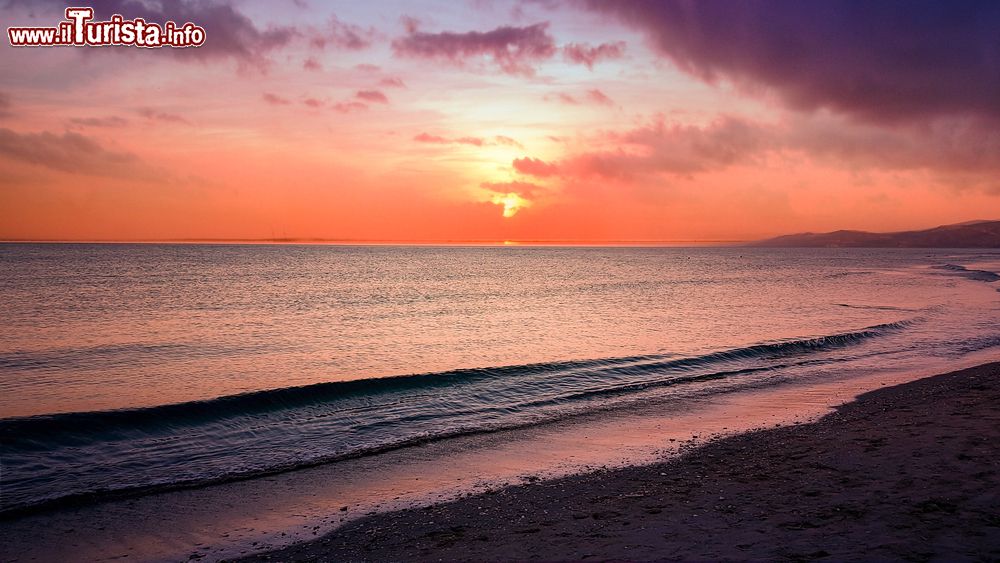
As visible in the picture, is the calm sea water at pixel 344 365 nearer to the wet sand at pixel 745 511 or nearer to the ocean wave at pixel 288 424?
the ocean wave at pixel 288 424

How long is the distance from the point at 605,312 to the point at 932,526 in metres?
37.6

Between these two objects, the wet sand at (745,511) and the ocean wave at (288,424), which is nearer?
the wet sand at (745,511)

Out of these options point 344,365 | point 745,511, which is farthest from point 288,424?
point 745,511

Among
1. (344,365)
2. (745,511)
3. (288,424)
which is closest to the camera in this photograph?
(745,511)

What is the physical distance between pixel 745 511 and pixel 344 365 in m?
18.5

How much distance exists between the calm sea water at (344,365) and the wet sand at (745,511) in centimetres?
520

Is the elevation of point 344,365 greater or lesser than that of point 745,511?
lesser

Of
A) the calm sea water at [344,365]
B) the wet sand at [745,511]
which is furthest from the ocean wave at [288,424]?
the wet sand at [745,511]

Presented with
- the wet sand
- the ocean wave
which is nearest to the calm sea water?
the ocean wave

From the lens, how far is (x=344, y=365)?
24438 millimetres

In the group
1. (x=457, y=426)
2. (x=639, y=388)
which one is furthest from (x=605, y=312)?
(x=457, y=426)

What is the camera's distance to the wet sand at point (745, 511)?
775cm

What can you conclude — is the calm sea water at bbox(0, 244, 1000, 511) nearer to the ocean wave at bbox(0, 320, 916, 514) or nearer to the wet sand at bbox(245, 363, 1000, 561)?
the ocean wave at bbox(0, 320, 916, 514)

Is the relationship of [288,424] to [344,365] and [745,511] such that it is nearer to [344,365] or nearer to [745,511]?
[344,365]
